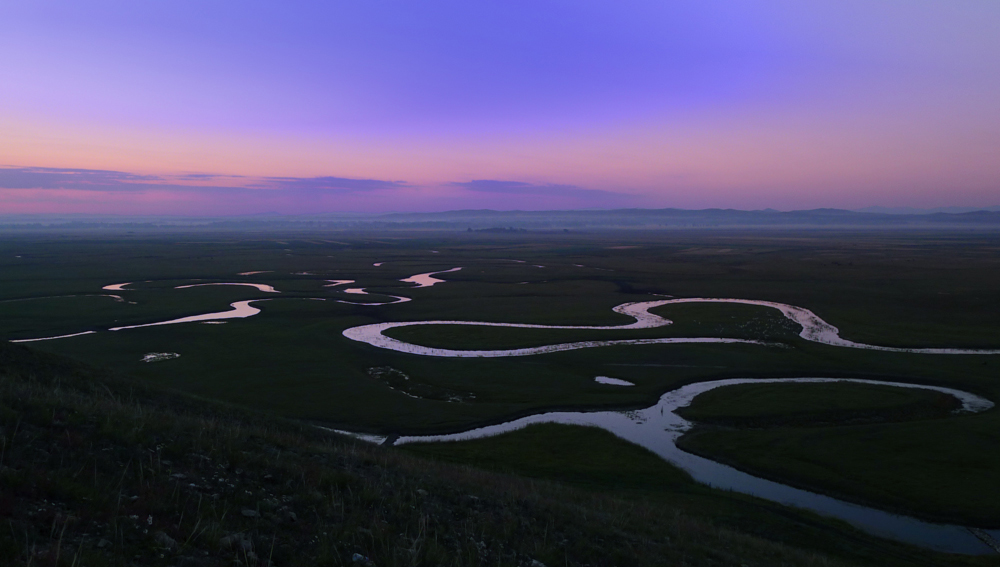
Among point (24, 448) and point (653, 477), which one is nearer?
point (24, 448)

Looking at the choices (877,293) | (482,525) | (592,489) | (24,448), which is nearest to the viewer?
(24,448)

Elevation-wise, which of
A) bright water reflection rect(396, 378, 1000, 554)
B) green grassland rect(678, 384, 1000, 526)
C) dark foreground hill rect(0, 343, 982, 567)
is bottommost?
bright water reflection rect(396, 378, 1000, 554)

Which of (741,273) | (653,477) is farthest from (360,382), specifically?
(741,273)

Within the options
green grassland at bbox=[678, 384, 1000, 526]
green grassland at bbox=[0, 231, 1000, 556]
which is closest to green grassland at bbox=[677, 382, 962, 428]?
green grassland at bbox=[678, 384, 1000, 526]

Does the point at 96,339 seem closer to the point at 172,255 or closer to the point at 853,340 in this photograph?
the point at 853,340

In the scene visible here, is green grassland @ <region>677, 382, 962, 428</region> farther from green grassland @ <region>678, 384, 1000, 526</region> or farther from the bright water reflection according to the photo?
the bright water reflection

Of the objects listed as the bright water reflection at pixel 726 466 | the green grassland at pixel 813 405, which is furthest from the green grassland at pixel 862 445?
the bright water reflection at pixel 726 466
